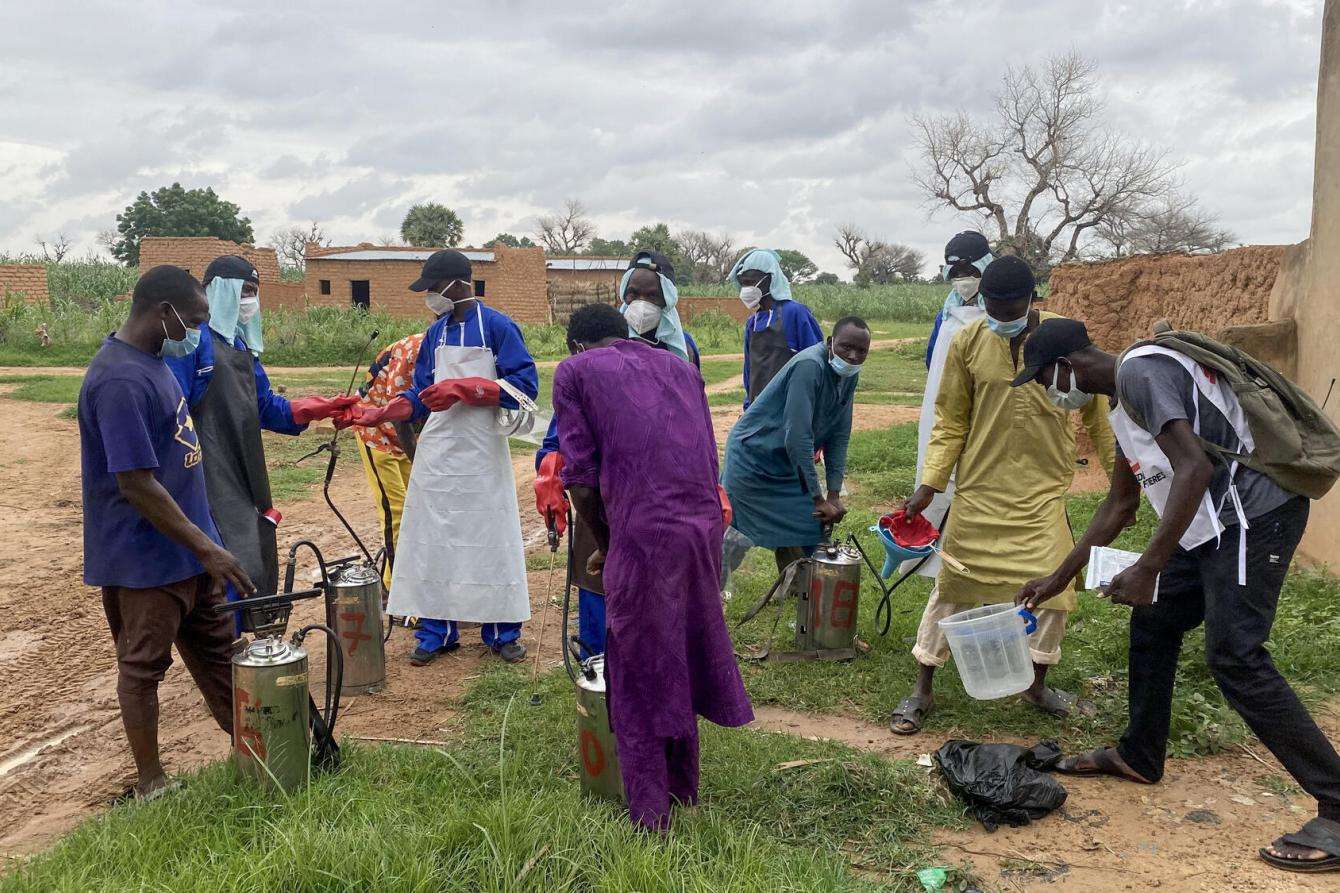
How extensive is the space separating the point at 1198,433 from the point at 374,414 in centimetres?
378

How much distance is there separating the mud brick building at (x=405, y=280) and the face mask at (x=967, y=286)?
25323mm

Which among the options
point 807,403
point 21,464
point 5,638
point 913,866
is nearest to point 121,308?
point 21,464

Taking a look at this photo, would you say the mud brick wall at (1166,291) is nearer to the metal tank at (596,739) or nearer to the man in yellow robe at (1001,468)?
the man in yellow robe at (1001,468)

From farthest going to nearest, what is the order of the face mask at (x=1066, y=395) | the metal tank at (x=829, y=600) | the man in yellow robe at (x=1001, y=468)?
the metal tank at (x=829, y=600)
the man in yellow robe at (x=1001, y=468)
the face mask at (x=1066, y=395)

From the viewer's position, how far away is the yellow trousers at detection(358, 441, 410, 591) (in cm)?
586

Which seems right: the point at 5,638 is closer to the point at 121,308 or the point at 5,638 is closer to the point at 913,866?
the point at 913,866

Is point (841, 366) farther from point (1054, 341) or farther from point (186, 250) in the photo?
point (186, 250)

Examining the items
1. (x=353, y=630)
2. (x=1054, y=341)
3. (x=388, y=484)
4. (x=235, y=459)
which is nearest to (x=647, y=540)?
(x=1054, y=341)

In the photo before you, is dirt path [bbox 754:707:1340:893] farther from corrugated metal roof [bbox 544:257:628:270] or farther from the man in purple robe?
corrugated metal roof [bbox 544:257:628:270]

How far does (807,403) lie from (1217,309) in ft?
14.9

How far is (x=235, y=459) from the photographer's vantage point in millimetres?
4590

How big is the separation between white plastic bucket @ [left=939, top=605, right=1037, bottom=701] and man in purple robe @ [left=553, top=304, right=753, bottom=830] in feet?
3.90

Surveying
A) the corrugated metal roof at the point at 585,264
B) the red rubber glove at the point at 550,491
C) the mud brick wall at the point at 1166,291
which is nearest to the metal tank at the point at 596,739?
the red rubber glove at the point at 550,491

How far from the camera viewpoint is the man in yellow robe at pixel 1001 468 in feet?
13.8
